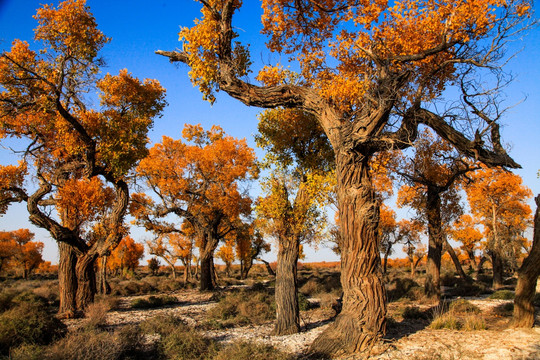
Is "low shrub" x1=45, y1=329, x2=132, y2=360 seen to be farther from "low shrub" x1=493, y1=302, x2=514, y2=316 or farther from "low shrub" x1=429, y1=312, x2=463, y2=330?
"low shrub" x1=493, y1=302, x2=514, y2=316

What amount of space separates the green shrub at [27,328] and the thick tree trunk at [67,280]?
17.5 ft

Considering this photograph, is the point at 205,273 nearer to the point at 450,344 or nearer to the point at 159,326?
the point at 159,326

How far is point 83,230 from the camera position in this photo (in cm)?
1642

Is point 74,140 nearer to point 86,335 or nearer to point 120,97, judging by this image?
point 120,97

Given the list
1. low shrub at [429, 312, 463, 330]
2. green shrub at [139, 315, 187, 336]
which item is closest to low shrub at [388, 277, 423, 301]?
low shrub at [429, 312, 463, 330]

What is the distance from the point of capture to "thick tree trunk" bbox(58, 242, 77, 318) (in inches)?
547

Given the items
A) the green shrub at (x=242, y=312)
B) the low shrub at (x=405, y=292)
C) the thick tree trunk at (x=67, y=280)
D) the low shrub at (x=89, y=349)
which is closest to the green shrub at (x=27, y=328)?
the low shrub at (x=89, y=349)

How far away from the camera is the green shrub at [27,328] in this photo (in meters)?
7.11

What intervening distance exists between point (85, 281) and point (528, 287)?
50.6 ft

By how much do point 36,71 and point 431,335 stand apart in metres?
14.9

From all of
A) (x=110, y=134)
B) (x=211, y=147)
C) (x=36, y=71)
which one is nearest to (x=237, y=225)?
(x=211, y=147)

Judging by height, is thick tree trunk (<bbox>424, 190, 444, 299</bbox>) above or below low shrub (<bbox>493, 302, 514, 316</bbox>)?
above

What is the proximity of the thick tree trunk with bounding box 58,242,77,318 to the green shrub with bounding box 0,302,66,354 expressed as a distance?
5349mm

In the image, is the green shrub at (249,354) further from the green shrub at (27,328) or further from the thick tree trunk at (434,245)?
the thick tree trunk at (434,245)
